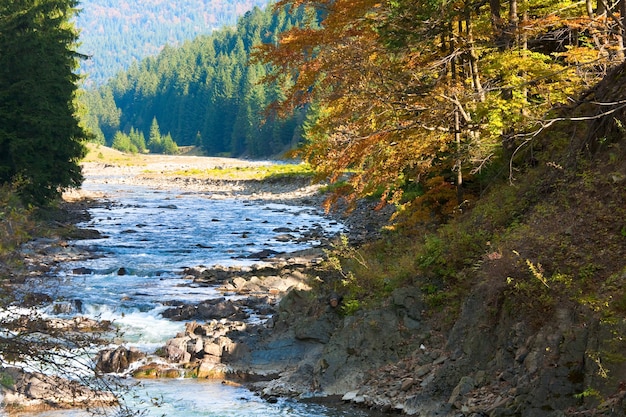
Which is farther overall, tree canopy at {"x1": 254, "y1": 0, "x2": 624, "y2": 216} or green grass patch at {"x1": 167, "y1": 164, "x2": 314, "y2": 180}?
green grass patch at {"x1": 167, "y1": 164, "x2": 314, "y2": 180}

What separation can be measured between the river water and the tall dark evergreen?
377 centimetres

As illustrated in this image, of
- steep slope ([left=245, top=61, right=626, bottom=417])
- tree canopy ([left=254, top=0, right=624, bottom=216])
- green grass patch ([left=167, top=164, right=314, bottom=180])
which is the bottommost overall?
green grass patch ([left=167, top=164, right=314, bottom=180])

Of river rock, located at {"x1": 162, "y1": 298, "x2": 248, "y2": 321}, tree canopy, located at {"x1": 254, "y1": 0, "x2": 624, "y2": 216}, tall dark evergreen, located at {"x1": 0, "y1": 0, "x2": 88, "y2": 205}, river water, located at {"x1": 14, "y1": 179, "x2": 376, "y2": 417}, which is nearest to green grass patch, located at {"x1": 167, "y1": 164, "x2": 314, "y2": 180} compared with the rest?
river water, located at {"x1": 14, "y1": 179, "x2": 376, "y2": 417}

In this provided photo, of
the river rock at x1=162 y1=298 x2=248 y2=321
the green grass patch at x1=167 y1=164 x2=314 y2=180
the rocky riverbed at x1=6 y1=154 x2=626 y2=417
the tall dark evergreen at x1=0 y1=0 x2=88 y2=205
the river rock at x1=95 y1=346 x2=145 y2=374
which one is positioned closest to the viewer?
the rocky riverbed at x1=6 y1=154 x2=626 y2=417

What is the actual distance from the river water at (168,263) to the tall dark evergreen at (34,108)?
12.4 feet

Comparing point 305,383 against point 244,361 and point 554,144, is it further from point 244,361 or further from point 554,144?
point 554,144

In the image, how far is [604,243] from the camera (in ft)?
35.1

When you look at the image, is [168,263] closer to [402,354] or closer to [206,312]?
[206,312]

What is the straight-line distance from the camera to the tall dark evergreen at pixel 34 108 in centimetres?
3191

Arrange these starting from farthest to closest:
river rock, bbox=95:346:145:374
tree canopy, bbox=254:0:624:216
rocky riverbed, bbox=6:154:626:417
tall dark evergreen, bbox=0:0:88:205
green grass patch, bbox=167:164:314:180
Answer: green grass patch, bbox=167:164:314:180 < tall dark evergreen, bbox=0:0:88:205 < tree canopy, bbox=254:0:624:216 < river rock, bbox=95:346:145:374 < rocky riverbed, bbox=6:154:626:417

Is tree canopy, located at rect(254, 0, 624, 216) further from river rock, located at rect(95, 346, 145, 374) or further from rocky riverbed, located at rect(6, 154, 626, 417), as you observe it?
river rock, located at rect(95, 346, 145, 374)

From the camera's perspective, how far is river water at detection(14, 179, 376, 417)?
1268cm

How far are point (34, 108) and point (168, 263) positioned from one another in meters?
11.5

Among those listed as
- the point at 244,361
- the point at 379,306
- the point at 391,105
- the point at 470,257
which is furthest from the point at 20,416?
the point at 391,105
